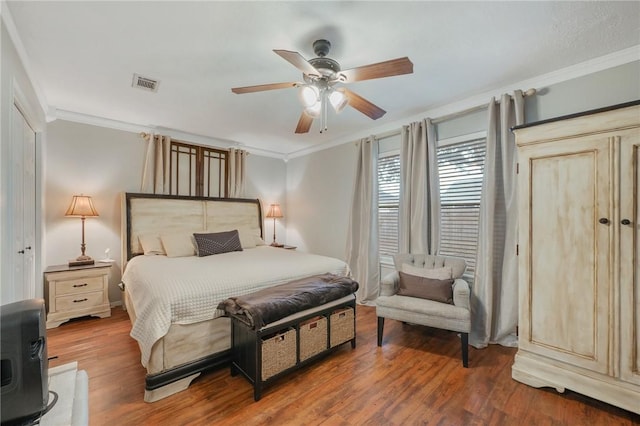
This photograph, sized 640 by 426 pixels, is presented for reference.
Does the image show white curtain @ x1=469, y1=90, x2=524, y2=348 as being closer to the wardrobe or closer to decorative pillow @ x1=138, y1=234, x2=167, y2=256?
the wardrobe

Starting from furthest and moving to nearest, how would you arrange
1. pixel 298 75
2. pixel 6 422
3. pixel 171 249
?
1. pixel 171 249
2. pixel 298 75
3. pixel 6 422

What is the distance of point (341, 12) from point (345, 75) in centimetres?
37

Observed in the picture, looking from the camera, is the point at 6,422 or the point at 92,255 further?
the point at 92,255

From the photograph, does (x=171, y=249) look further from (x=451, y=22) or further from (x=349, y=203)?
(x=451, y=22)

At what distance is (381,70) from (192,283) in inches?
82.8

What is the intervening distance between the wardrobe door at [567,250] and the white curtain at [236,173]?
4.06 metres

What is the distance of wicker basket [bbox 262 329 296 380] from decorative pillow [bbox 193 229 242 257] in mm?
1915

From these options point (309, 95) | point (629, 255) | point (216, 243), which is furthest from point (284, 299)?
point (629, 255)

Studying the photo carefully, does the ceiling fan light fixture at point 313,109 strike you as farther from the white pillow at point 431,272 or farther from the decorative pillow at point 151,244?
the decorative pillow at point 151,244

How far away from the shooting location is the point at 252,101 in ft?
10.5

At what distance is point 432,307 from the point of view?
8.34 ft

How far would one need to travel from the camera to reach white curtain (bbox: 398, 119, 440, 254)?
3.33 meters

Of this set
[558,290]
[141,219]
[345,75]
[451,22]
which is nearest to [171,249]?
[141,219]

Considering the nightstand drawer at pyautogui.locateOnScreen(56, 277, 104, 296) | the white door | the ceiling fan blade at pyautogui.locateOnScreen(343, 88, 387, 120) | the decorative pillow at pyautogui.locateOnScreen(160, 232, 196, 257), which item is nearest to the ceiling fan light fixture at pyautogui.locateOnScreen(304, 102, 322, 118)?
the ceiling fan blade at pyautogui.locateOnScreen(343, 88, 387, 120)
